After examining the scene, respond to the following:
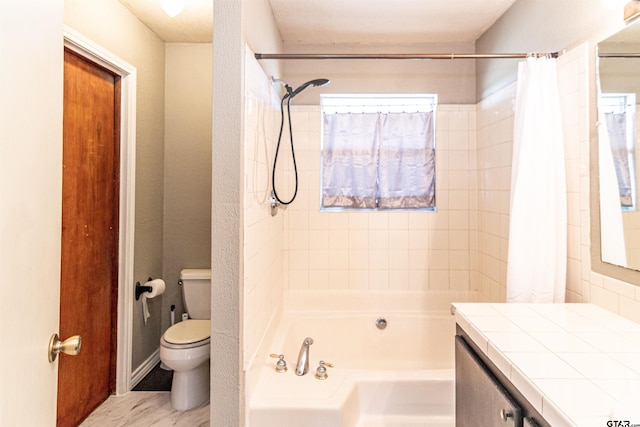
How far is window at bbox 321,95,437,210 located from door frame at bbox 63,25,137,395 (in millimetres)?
1354

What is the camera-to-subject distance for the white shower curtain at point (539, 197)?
1.61m

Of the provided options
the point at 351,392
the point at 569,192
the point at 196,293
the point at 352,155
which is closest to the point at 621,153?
the point at 569,192

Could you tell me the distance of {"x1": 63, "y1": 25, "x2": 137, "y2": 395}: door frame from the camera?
233 cm

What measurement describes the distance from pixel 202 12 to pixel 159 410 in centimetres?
262

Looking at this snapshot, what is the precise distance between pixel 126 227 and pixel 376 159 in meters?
1.85

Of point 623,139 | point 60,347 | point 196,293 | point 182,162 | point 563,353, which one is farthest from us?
point 182,162

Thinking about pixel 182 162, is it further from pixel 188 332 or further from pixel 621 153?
A: pixel 621 153

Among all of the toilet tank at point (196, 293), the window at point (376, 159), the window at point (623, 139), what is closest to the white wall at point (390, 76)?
the window at point (376, 159)

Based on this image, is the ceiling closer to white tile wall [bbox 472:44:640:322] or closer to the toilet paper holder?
white tile wall [bbox 472:44:640:322]

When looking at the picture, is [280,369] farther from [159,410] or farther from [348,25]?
[348,25]

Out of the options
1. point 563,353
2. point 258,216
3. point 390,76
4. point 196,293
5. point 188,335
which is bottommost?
point 188,335

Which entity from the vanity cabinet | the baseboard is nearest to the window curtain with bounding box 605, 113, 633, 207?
the vanity cabinet

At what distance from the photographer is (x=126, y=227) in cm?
235

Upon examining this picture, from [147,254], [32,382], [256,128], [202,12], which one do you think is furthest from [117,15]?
[32,382]
